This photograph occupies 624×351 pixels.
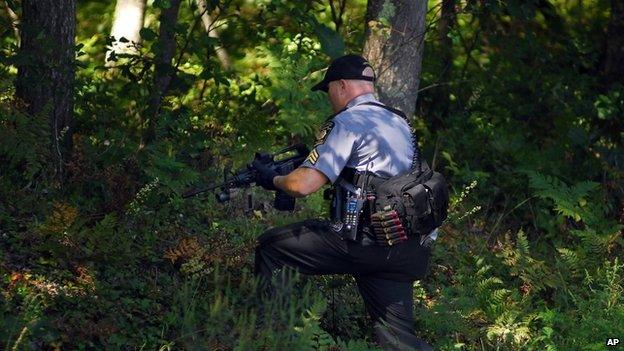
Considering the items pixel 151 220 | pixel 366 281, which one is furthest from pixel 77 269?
pixel 366 281

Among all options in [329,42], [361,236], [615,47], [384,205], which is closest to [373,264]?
[361,236]

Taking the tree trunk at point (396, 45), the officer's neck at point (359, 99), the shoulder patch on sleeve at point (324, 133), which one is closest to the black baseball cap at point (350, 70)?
the officer's neck at point (359, 99)

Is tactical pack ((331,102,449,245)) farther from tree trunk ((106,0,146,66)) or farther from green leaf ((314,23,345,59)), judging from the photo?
tree trunk ((106,0,146,66))

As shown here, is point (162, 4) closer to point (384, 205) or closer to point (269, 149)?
point (269, 149)

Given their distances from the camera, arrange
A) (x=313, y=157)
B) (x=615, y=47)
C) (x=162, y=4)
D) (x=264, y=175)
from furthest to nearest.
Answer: (x=615, y=47) → (x=162, y=4) → (x=264, y=175) → (x=313, y=157)

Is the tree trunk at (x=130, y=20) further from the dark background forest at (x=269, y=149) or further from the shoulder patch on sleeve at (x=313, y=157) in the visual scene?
the shoulder patch on sleeve at (x=313, y=157)

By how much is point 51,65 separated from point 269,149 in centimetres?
227

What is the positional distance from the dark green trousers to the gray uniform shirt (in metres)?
0.45

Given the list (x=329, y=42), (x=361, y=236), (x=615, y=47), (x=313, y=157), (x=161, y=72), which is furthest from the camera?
(x=615, y=47)

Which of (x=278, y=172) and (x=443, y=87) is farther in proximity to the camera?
(x=443, y=87)

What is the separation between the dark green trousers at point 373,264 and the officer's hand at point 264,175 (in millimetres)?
307

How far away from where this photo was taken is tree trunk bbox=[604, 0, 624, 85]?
39.4 ft

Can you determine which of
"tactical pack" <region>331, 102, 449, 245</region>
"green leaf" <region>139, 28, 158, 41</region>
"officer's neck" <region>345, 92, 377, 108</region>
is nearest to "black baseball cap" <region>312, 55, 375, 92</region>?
"officer's neck" <region>345, 92, 377, 108</region>

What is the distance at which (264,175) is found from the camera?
20.5ft
